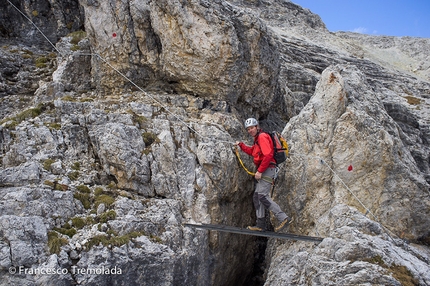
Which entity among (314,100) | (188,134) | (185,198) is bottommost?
(185,198)

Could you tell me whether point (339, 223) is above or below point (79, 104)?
below

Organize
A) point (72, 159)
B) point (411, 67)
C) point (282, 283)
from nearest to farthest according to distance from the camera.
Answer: point (282, 283) < point (72, 159) < point (411, 67)

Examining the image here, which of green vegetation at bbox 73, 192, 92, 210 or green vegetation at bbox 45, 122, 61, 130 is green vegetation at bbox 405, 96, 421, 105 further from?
green vegetation at bbox 73, 192, 92, 210

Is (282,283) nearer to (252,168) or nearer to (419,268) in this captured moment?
(419,268)

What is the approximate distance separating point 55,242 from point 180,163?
579 centimetres

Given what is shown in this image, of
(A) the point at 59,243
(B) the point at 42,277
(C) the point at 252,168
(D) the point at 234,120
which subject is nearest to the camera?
(B) the point at 42,277

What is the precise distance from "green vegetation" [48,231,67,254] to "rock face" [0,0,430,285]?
4 cm

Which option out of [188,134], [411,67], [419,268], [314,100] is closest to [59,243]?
[188,134]

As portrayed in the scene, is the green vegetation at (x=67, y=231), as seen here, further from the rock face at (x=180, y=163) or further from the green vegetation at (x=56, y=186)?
the green vegetation at (x=56, y=186)

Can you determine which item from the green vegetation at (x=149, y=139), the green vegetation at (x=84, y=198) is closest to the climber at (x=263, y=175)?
the green vegetation at (x=149, y=139)

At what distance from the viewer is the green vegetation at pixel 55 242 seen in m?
10.3

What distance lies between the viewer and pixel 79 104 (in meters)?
15.8

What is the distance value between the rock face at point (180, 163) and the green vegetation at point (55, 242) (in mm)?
43

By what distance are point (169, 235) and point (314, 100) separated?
8949 mm
